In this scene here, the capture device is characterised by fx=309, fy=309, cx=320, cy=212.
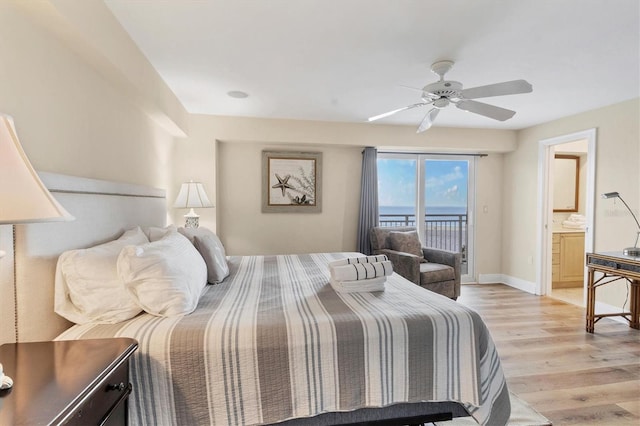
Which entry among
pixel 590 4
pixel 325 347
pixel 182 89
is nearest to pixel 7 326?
pixel 325 347

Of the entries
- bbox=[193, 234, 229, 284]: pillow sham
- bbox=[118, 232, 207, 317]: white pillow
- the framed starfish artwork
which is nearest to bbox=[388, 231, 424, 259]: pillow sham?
the framed starfish artwork

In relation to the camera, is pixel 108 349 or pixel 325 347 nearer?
pixel 108 349

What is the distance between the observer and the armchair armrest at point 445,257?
3.77 metres

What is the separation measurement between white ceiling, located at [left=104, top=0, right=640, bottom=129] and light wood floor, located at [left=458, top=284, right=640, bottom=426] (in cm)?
239

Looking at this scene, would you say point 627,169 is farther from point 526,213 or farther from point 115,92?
point 115,92

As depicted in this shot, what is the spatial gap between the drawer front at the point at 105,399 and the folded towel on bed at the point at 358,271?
1170 mm

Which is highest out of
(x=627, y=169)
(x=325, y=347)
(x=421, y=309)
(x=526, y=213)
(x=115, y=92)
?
(x=115, y=92)

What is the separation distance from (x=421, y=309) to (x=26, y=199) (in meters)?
1.60

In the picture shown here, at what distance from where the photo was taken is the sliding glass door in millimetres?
4824

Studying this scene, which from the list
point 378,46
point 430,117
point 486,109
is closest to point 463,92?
point 486,109

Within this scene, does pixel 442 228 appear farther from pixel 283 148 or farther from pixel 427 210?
pixel 283 148

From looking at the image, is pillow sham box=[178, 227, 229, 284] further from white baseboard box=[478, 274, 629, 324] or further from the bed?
white baseboard box=[478, 274, 629, 324]

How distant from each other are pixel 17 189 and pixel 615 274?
13.8 feet

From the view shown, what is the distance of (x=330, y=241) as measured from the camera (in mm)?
4492
